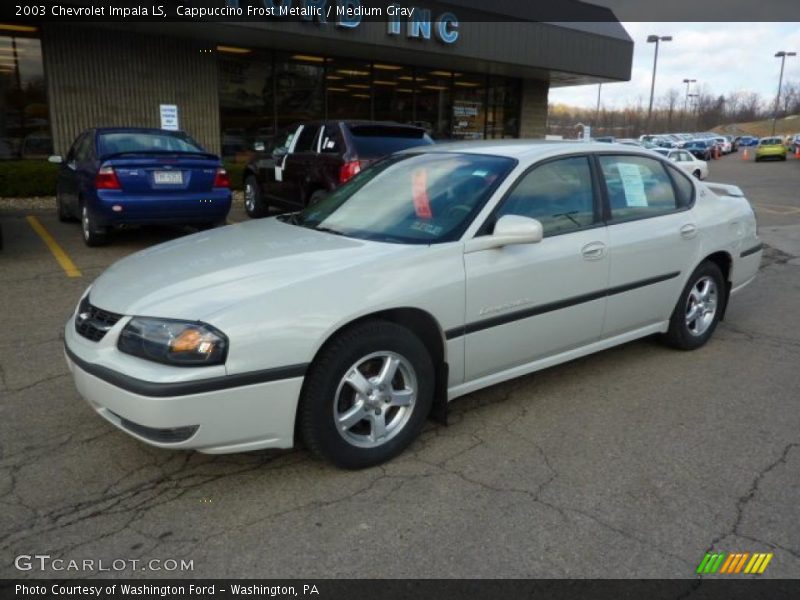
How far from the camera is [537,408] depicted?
13.0 ft

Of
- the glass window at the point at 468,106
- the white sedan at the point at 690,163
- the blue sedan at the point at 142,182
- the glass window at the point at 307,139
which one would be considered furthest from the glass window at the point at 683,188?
the white sedan at the point at 690,163

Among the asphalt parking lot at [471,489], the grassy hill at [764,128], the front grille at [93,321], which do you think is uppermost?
the grassy hill at [764,128]

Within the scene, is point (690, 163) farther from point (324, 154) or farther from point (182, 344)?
point (182, 344)

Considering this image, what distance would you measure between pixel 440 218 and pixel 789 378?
2.73m

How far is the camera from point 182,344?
2.73m

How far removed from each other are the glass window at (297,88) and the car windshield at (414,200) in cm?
1214

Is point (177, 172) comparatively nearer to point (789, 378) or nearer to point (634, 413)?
point (634, 413)

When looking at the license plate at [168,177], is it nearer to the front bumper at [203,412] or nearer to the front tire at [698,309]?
the front bumper at [203,412]

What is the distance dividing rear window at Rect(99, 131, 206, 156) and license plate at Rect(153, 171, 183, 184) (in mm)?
576

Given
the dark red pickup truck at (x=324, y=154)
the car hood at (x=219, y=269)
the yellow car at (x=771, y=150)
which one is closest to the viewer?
the car hood at (x=219, y=269)

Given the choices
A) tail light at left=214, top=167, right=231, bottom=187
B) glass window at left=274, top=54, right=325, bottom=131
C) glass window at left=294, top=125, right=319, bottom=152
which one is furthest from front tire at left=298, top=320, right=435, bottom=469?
glass window at left=274, top=54, right=325, bottom=131

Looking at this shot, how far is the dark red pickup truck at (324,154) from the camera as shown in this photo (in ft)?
27.3

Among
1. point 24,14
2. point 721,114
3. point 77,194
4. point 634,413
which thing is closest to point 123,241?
point 77,194

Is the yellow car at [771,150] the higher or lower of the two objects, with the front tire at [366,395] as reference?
higher
